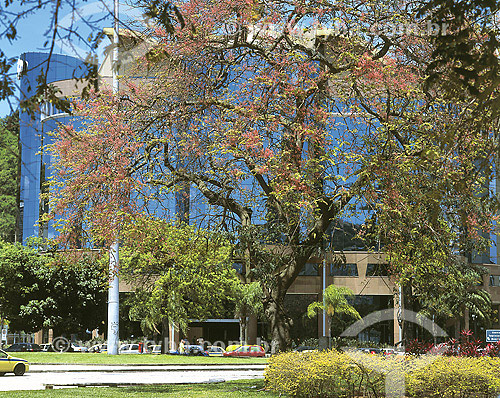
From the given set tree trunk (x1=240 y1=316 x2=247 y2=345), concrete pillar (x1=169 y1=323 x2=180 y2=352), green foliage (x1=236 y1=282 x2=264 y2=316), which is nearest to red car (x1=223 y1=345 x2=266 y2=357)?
tree trunk (x1=240 y1=316 x2=247 y2=345)

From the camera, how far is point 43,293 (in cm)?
5469

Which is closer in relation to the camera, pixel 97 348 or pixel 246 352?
pixel 246 352

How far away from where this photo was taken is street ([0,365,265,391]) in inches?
911

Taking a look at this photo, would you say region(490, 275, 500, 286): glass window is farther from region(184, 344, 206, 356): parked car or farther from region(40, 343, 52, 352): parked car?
region(40, 343, 52, 352): parked car

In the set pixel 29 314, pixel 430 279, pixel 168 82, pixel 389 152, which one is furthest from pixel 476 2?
pixel 29 314

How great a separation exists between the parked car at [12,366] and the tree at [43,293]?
80.6 feet

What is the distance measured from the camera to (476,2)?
21.5ft

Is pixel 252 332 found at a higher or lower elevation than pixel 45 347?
higher

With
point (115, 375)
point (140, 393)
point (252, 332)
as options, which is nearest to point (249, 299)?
point (252, 332)

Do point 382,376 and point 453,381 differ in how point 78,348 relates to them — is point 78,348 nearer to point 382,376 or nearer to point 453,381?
point 382,376

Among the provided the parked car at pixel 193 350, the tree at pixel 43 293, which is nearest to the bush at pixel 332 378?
the tree at pixel 43 293

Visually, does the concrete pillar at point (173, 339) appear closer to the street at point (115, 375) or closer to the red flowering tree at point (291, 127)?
the street at point (115, 375)

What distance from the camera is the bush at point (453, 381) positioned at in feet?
45.0

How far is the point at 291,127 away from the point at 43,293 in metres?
43.9
